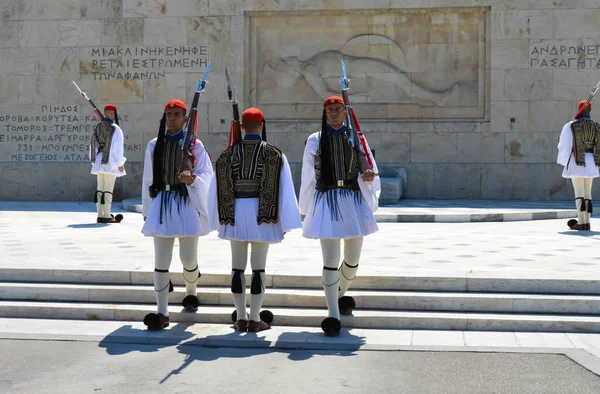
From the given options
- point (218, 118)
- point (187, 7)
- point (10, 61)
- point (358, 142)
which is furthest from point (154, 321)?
point (10, 61)

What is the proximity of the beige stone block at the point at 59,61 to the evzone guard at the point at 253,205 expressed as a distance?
42.8 ft

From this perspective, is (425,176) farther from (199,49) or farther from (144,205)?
(144,205)

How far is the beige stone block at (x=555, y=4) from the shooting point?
18.3 meters

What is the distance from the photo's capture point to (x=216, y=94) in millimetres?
19094

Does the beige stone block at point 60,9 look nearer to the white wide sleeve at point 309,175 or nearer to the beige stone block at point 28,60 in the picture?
the beige stone block at point 28,60

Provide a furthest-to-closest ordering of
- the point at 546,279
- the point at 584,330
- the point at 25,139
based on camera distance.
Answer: the point at 25,139
the point at 546,279
the point at 584,330

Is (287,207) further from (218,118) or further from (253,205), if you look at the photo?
(218,118)

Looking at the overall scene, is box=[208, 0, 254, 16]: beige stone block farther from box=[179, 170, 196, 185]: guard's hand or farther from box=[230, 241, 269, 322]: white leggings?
box=[230, 241, 269, 322]: white leggings

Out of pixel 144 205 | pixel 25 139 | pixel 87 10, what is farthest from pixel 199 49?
pixel 144 205

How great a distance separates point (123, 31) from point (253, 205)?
12964 mm

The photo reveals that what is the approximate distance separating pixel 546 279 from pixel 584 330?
0.74 meters

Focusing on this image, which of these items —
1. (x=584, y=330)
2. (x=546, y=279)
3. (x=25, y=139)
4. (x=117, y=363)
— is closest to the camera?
(x=117, y=363)

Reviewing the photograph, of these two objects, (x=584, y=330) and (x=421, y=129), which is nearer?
(x=584, y=330)

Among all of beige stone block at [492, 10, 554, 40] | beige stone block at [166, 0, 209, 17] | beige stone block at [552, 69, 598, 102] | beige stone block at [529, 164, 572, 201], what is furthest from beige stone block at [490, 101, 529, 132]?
beige stone block at [166, 0, 209, 17]
